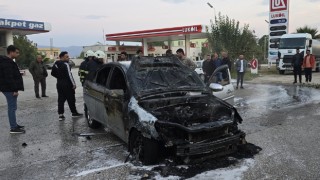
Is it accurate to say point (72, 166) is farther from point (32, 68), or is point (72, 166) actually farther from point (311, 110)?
point (32, 68)

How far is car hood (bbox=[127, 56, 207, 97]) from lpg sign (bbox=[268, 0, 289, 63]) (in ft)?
77.1

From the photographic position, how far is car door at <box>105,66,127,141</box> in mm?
5787

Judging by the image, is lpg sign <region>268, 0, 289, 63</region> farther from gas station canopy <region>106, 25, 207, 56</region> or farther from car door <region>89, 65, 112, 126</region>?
car door <region>89, 65, 112, 126</region>

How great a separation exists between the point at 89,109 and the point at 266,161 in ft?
13.8

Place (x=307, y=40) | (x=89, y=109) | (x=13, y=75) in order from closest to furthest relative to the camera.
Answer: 1. (x=13, y=75)
2. (x=89, y=109)
3. (x=307, y=40)

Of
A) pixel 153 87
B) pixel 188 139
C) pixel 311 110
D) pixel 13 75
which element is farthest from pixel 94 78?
pixel 311 110

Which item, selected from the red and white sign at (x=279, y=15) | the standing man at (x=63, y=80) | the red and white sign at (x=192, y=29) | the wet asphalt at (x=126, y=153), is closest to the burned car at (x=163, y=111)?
the wet asphalt at (x=126, y=153)

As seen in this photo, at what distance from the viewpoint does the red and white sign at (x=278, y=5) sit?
1084 inches

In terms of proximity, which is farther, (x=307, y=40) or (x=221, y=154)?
(x=307, y=40)

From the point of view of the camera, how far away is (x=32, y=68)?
14.1 meters

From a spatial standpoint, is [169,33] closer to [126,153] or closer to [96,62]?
[96,62]

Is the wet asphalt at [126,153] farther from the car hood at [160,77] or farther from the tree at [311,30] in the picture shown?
the tree at [311,30]

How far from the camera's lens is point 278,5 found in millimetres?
27844

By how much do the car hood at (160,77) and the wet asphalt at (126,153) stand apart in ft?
3.89
